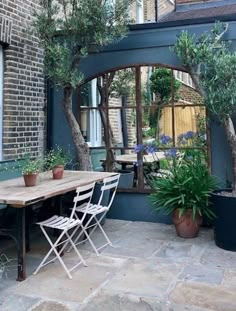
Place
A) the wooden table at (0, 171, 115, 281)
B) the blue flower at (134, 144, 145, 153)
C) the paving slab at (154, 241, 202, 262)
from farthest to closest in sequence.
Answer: the blue flower at (134, 144, 145, 153) → the paving slab at (154, 241, 202, 262) → the wooden table at (0, 171, 115, 281)

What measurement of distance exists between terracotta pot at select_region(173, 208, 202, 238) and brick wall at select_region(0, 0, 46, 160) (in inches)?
97.1

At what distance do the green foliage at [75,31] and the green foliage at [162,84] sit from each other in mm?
800

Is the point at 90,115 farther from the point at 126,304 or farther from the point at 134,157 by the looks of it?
the point at 126,304

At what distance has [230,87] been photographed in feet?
14.3

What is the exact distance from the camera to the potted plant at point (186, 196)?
189 inches

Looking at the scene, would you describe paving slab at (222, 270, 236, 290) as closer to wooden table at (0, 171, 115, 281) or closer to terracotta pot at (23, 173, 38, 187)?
wooden table at (0, 171, 115, 281)

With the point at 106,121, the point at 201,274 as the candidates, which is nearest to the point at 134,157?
the point at 106,121

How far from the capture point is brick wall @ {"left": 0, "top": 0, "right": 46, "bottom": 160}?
209 inches

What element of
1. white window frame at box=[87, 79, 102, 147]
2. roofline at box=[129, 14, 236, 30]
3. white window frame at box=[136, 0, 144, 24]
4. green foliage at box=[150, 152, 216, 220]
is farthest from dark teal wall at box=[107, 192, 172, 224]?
white window frame at box=[136, 0, 144, 24]

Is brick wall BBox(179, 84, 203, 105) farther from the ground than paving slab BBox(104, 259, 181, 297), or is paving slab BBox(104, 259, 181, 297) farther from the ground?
brick wall BBox(179, 84, 203, 105)

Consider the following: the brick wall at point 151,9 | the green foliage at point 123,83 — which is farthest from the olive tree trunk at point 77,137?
the brick wall at point 151,9

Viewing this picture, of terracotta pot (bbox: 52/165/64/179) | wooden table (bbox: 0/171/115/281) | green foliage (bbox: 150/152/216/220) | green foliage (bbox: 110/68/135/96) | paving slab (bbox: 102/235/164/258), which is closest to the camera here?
wooden table (bbox: 0/171/115/281)

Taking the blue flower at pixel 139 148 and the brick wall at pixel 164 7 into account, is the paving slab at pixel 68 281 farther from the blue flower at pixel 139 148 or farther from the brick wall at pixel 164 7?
the brick wall at pixel 164 7

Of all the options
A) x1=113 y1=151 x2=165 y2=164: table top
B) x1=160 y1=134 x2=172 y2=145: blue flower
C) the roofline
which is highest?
the roofline
